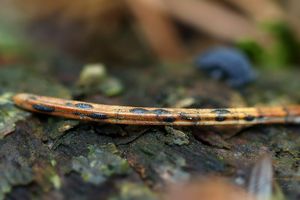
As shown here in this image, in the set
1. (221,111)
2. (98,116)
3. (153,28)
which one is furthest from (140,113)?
(153,28)

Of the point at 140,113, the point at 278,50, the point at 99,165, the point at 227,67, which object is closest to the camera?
the point at 99,165

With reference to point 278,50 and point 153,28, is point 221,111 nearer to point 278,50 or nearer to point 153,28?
point 278,50

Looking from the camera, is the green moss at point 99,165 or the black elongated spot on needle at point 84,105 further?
the black elongated spot on needle at point 84,105

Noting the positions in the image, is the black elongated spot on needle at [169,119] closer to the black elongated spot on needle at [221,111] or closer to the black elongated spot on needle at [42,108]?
the black elongated spot on needle at [221,111]

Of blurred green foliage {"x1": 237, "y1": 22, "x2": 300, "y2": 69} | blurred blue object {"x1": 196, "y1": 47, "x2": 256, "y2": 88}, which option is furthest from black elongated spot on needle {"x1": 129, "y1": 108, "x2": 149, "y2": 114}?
blurred green foliage {"x1": 237, "y1": 22, "x2": 300, "y2": 69}

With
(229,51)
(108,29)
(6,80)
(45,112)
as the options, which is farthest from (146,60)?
(45,112)

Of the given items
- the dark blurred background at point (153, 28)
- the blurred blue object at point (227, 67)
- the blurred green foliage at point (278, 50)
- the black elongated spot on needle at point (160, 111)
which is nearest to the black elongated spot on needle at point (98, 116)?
the black elongated spot on needle at point (160, 111)
